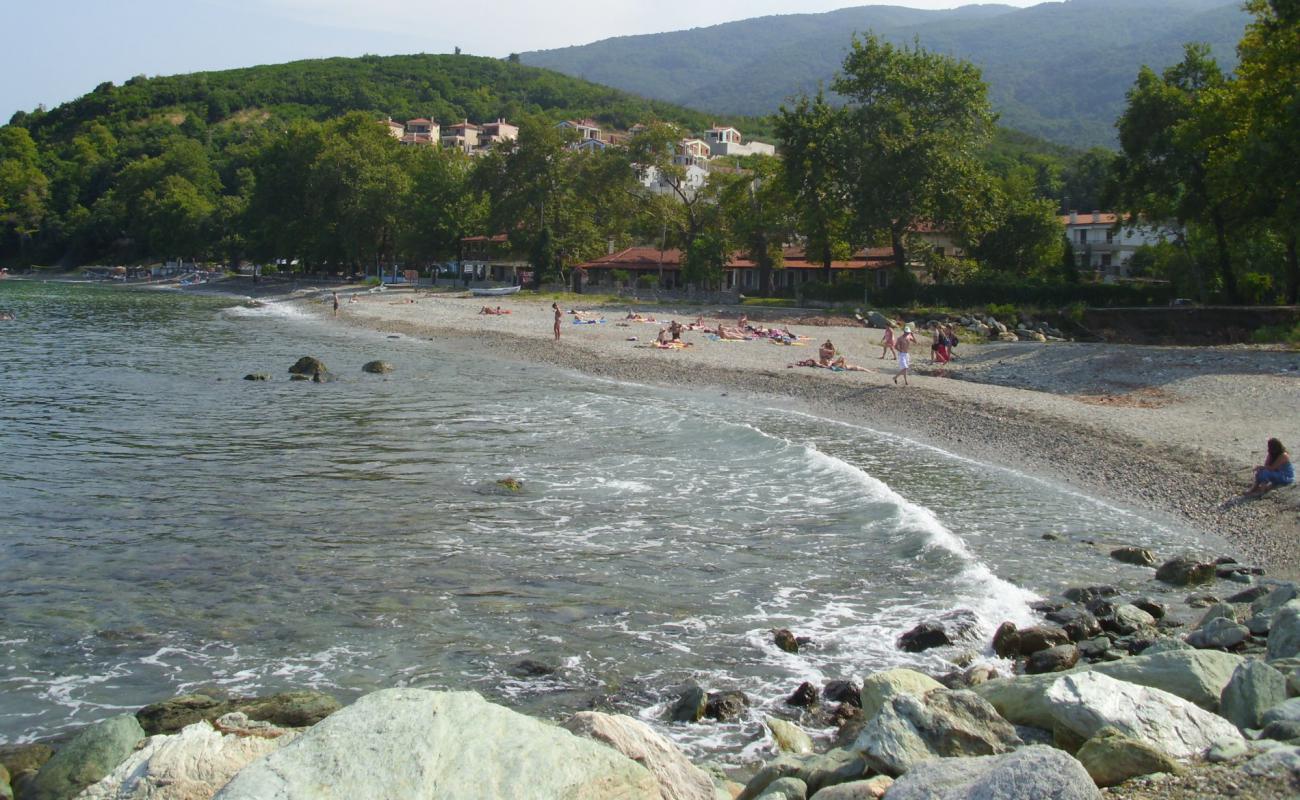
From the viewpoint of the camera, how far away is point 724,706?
29.4ft

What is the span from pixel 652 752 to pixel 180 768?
2.96 meters

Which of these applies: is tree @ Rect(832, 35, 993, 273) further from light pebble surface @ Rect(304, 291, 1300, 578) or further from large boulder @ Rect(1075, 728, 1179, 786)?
large boulder @ Rect(1075, 728, 1179, 786)

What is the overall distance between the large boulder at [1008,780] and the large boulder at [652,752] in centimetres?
127

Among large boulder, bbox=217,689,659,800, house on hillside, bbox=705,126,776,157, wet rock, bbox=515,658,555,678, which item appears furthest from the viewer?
house on hillside, bbox=705,126,776,157

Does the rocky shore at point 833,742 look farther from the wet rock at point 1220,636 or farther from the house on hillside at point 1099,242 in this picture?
the house on hillside at point 1099,242

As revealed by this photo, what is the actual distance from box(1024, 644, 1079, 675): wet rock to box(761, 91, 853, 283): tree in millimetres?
51646

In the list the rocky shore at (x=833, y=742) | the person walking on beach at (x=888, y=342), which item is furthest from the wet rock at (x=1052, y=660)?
the person walking on beach at (x=888, y=342)

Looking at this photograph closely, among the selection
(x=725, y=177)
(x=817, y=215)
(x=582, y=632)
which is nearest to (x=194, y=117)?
(x=725, y=177)

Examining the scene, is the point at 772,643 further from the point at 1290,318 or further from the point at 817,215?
the point at 817,215

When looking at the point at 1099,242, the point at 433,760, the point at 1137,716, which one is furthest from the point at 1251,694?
the point at 1099,242

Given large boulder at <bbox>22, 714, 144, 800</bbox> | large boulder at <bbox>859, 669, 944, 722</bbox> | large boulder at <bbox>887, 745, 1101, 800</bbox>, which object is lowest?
large boulder at <bbox>22, 714, 144, 800</bbox>

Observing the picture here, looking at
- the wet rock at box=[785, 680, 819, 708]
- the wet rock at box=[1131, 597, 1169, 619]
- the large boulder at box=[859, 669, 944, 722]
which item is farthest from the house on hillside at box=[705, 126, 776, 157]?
the large boulder at box=[859, 669, 944, 722]

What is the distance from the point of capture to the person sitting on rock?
52.9ft

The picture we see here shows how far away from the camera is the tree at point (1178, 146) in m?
43.5
